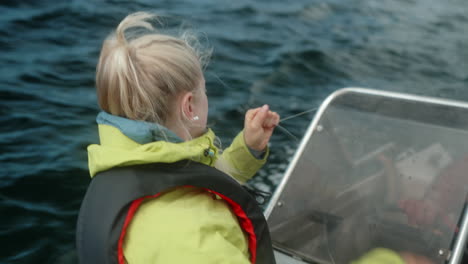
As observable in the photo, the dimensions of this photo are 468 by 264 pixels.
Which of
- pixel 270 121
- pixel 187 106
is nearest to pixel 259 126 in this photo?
pixel 270 121

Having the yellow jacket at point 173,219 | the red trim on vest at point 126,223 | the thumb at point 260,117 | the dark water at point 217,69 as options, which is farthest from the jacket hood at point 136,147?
the dark water at point 217,69

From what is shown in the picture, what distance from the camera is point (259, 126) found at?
1901mm

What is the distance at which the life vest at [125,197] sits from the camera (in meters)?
1.27

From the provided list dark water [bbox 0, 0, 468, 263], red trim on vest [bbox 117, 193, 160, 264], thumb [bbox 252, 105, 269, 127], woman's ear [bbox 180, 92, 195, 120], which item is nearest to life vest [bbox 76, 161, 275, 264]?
red trim on vest [bbox 117, 193, 160, 264]

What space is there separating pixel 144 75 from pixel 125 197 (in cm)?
39

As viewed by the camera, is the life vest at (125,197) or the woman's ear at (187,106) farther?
the woman's ear at (187,106)

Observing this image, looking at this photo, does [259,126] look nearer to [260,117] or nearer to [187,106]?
[260,117]

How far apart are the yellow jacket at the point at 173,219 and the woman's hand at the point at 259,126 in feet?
1.34

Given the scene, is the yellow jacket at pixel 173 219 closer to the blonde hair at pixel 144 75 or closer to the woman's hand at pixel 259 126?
the blonde hair at pixel 144 75

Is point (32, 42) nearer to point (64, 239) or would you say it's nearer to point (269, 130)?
point (64, 239)

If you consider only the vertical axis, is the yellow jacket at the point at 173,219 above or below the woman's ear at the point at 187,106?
below

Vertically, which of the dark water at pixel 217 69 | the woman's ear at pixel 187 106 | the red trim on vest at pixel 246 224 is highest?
the woman's ear at pixel 187 106

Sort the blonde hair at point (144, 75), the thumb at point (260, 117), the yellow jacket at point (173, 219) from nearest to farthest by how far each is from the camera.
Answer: the yellow jacket at point (173, 219) → the blonde hair at point (144, 75) → the thumb at point (260, 117)

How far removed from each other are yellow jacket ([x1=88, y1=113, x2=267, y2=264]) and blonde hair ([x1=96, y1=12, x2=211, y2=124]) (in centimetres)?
10
